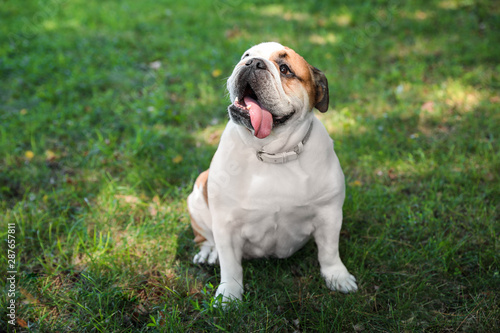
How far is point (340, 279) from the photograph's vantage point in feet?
8.97

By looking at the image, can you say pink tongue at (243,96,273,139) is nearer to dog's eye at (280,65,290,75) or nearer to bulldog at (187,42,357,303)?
bulldog at (187,42,357,303)

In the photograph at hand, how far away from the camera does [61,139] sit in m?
4.59

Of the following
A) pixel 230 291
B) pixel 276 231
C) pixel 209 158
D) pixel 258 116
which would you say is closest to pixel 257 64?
pixel 258 116

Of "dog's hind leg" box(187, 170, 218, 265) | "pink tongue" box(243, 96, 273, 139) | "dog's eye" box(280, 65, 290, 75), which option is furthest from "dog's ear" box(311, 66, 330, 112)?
"dog's hind leg" box(187, 170, 218, 265)

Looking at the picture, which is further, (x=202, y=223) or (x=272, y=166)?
(x=202, y=223)

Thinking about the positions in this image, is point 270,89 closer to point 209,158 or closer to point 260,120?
point 260,120

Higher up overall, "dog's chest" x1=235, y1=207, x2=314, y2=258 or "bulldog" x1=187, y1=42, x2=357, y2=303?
"bulldog" x1=187, y1=42, x2=357, y2=303

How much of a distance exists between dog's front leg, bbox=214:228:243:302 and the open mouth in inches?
27.4

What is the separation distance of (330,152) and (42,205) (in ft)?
8.32

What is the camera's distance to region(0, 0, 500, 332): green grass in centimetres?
262

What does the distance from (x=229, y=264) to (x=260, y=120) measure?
3.15ft

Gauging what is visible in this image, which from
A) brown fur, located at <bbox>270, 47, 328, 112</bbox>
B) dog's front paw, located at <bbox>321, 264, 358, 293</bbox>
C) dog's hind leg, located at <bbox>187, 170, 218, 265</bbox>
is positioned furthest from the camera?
dog's hind leg, located at <bbox>187, 170, 218, 265</bbox>

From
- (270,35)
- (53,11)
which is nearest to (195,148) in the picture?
(270,35)

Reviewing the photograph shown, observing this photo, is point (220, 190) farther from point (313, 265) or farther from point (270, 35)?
point (270, 35)
